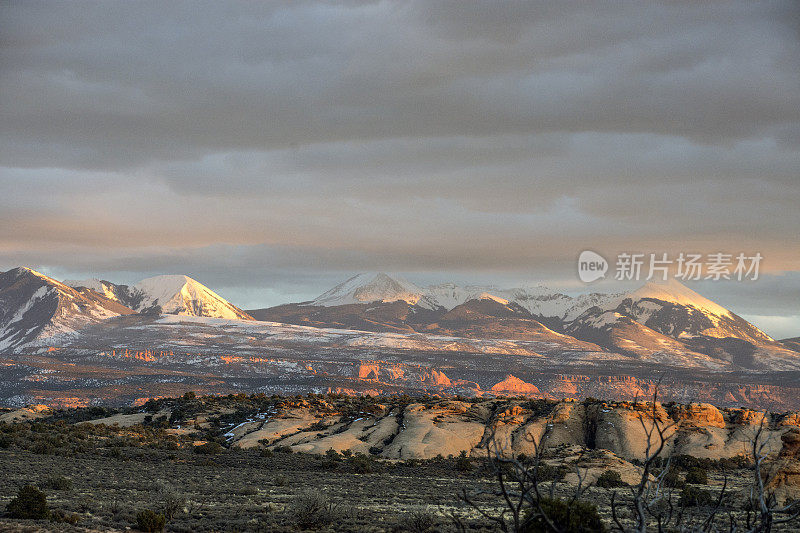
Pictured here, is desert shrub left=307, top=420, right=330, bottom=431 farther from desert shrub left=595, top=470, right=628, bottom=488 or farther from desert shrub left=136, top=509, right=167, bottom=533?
desert shrub left=136, top=509, right=167, bottom=533

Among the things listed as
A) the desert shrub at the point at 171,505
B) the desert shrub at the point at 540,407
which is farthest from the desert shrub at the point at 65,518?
the desert shrub at the point at 540,407

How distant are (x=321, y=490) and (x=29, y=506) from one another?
55.4ft

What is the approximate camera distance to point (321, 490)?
40375 mm

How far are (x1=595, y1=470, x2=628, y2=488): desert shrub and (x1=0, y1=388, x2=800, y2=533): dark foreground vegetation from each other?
0.35ft

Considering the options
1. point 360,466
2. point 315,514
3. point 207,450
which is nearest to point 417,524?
point 315,514

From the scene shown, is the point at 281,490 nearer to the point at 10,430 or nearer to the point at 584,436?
the point at 10,430

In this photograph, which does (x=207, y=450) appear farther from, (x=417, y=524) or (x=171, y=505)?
(x=417, y=524)

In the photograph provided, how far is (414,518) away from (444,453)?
40.1 metres

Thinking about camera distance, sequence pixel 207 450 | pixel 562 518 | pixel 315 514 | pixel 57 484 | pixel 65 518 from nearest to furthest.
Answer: pixel 562 518
pixel 65 518
pixel 315 514
pixel 57 484
pixel 207 450

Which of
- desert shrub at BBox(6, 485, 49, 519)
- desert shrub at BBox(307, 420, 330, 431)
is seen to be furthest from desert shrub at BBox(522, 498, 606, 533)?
desert shrub at BBox(307, 420, 330, 431)

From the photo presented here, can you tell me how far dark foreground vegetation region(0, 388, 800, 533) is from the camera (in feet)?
61.5

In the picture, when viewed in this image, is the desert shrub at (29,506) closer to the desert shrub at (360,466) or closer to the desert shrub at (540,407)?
the desert shrub at (360,466)

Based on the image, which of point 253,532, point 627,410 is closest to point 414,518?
point 253,532

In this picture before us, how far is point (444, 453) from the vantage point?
68562 mm
